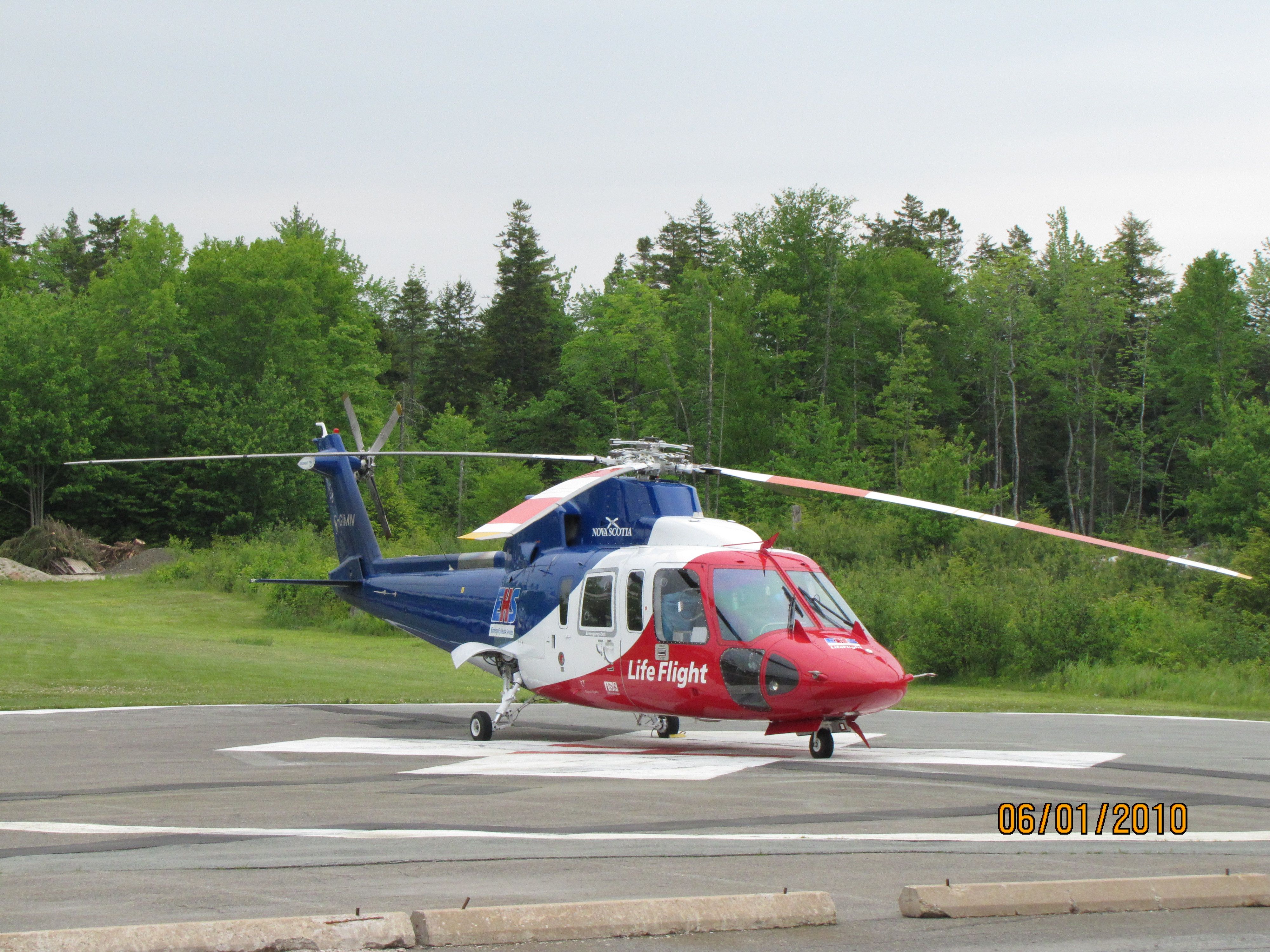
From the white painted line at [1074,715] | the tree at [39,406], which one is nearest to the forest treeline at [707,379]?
the tree at [39,406]

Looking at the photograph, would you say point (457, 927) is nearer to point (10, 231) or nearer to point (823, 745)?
point (823, 745)

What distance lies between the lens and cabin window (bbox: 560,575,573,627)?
14.4 meters

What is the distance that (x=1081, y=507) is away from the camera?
7356cm

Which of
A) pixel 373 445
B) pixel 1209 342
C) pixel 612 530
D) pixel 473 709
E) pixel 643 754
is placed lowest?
pixel 473 709

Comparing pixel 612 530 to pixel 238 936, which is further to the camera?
pixel 612 530

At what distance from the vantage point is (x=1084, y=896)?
18.5ft

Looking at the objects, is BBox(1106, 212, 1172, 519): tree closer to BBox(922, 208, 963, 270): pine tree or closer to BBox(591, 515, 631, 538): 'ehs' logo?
BBox(922, 208, 963, 270): pine tree

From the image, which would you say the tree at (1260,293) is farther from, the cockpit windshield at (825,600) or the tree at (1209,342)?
the cockpit windshield at (825,600)

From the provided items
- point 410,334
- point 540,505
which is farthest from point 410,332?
point 540,505

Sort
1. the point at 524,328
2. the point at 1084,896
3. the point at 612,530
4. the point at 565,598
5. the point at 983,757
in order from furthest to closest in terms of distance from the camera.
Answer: the point at 524,328 → the point at 612,530 → the point at 565,598 → the point at 983,757 → the point at 1084,896

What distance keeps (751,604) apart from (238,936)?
28.1 feet

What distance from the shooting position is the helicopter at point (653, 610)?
1190 cm

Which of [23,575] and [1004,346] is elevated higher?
[1004,346]
